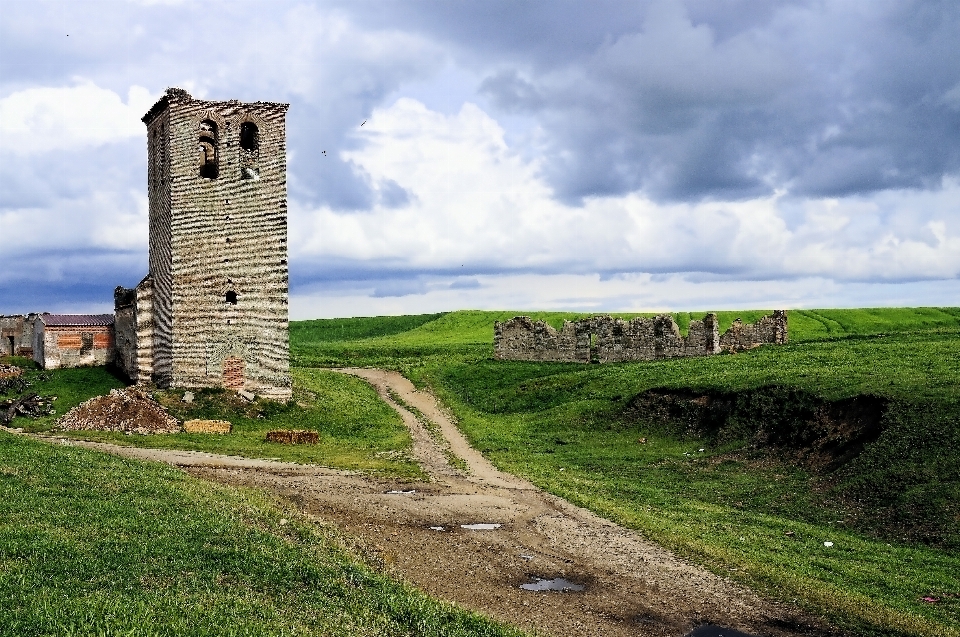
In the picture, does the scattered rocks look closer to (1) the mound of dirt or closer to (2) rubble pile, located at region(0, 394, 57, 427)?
(1) the mound of dirt

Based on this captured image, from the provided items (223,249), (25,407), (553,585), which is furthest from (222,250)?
(553,585)

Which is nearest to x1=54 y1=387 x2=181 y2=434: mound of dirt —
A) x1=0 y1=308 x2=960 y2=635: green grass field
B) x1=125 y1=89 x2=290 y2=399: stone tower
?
x1=0 y1=308 x2=960 y2=635: green grass field

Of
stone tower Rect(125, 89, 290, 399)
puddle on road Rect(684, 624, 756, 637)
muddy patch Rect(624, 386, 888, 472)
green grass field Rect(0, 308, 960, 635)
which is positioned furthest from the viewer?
stone tower Rect(125, 89, 290, 399)

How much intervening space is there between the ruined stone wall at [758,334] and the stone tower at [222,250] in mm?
30368

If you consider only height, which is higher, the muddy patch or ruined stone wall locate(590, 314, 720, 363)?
ruined stone wall locate(590, 314, 720, 363)

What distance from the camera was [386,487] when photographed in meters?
25.1

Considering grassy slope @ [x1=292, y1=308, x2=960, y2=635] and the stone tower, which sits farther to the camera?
the stone tower

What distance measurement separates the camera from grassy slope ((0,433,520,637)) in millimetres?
11852

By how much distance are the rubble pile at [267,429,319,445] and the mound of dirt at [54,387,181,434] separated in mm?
4542

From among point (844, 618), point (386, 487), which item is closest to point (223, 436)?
point (386, 487)

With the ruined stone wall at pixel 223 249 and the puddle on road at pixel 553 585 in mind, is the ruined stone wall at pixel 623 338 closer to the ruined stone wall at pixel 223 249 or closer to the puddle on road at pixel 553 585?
the ruined stone wall at pixel 223 249

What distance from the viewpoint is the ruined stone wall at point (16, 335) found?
194ft

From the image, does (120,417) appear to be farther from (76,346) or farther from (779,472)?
(779,472)

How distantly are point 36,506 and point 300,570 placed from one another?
7366 mm
